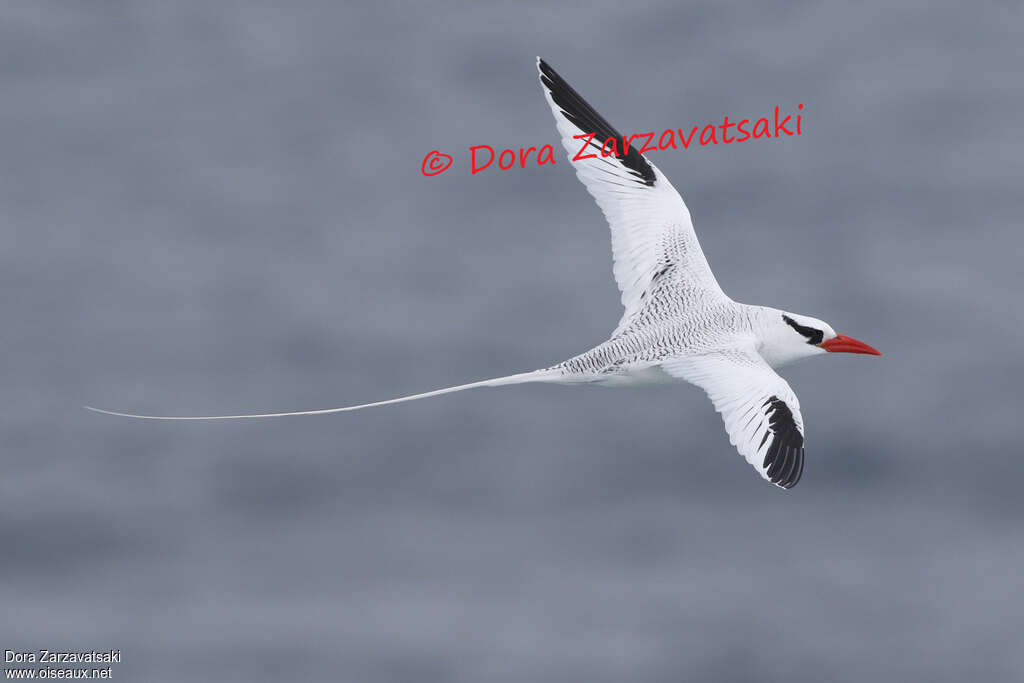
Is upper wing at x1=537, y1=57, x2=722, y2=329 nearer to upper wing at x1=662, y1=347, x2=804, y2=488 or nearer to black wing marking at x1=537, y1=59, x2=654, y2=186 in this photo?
black wing marking at x1=537, y1=59, x2=654, y2=186

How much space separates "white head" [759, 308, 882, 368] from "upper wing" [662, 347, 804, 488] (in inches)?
37.2

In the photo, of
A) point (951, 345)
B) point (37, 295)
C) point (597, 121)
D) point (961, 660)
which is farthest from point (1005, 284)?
point (37, 295)

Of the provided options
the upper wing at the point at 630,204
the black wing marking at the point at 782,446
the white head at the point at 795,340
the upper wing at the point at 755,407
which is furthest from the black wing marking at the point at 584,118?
the black wing marking at the point at 782,446

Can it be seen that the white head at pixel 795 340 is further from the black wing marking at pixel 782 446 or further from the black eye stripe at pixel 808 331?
the black wing marking at pixel 782 446

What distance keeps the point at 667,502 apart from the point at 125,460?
7.22 metres

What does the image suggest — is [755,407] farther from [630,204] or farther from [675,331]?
[630,204]

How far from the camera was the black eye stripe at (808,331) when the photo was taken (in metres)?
21.0

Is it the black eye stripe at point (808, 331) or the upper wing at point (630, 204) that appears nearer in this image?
the black eye stripe at point (808, 331)

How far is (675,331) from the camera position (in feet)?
67.8

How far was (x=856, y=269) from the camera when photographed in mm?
28125

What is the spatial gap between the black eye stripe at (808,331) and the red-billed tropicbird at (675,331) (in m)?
0.01

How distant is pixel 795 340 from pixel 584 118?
12.4 feet

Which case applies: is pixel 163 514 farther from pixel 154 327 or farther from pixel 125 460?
pixel 154 327

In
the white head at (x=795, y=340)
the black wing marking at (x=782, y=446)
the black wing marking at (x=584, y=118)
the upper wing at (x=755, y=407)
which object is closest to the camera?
the black wing marking at (x=782, y=446)
